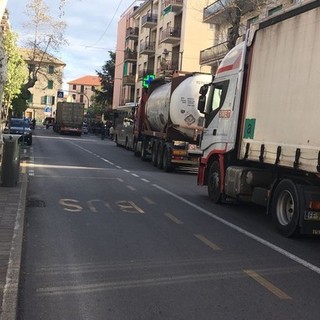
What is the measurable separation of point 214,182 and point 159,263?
236 inches

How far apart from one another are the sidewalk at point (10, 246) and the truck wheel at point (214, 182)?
14.0 feet

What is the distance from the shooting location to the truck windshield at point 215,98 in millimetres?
11998

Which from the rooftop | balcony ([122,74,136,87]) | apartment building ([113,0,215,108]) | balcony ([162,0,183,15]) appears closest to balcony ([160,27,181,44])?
apartment building ([113,0,215,108])

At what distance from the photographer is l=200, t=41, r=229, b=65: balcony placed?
34750mm

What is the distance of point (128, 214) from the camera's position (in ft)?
33.5

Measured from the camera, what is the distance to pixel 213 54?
120 ft

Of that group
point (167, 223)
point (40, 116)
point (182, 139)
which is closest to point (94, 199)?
point (167, 223)

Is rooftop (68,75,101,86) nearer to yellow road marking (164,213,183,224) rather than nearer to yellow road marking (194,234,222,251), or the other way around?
yellow road marking (164,213,183,224)

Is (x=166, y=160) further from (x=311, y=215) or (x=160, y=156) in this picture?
(x=311, y=215)

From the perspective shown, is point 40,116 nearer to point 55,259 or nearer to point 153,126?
point 153,126

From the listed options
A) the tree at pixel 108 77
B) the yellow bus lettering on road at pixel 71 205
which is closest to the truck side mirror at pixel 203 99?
the yellow bus lettering on road at pixel 71 205

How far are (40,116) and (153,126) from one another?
339 ft

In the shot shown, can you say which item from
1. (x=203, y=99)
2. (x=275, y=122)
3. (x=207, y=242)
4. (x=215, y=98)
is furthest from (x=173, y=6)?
(x=207, y=242)

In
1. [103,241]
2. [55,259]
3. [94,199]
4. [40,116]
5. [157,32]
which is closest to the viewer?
[55,259]
